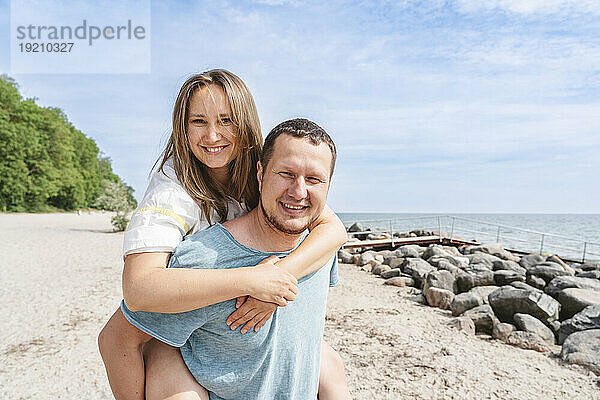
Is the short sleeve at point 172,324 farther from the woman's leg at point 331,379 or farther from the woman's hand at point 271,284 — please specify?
the woman's leg at point 331,379

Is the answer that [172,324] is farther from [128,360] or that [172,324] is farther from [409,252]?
[409,252]

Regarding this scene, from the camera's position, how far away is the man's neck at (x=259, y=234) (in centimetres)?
212

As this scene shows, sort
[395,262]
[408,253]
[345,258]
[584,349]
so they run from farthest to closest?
[345,258] → [408,253] → [395,262] → [584,349]

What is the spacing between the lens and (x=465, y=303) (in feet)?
25.9

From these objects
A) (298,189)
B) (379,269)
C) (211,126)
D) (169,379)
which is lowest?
(379,269)

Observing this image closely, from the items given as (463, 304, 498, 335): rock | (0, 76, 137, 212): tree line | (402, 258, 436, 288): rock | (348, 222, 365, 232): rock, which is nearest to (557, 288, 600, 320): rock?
(463, 304, 498, 335): rock

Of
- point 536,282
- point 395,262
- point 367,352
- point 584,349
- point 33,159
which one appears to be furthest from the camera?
point 33,159

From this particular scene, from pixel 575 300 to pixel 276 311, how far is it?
719 cm

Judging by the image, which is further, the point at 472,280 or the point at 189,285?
the point at 472,280

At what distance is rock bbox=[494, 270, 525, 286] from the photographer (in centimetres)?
977

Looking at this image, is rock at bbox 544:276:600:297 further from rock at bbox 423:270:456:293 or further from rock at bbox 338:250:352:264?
rock at bbox 338:250:352:264

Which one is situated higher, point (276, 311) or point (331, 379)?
point (276, 311)

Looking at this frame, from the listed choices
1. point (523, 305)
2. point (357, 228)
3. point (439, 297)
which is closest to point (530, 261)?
point (439, 297)

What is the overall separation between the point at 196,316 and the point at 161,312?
0.13 meters
